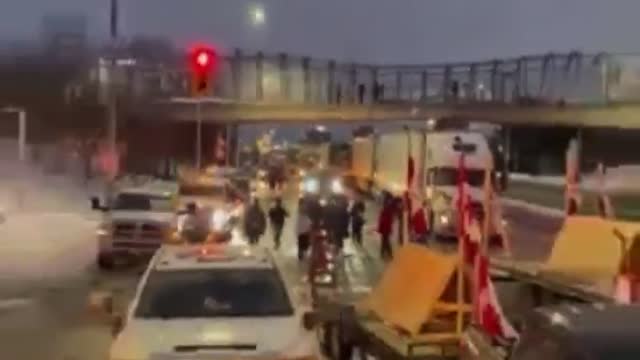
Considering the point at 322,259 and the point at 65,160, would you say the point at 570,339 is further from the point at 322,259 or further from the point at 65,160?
the point at 65,160

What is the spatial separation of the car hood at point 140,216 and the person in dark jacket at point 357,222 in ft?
18.8

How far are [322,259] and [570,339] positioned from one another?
69.4 ft

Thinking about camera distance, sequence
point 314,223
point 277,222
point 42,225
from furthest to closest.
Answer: point 42,225 < point 277,222 < point 314,223

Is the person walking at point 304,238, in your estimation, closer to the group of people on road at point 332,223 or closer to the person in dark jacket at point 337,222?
the group of people on road at point 332,223

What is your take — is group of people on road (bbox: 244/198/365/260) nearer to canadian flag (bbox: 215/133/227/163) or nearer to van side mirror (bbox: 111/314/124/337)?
van side mirror (bbox: 111/314/124/337)

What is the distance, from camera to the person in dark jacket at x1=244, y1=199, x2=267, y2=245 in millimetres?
39234

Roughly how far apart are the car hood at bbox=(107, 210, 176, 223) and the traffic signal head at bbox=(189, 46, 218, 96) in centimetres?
557

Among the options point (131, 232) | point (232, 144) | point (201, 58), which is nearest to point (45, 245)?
point (131, 232)

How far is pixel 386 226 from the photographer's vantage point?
37656 millimetres

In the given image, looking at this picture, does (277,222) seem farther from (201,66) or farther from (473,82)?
(473,82)

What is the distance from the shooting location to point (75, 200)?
75125 mm

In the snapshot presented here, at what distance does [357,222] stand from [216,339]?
99.8 feet

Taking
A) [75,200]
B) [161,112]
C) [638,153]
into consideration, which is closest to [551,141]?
[638,153]

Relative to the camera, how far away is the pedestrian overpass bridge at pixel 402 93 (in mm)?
79000
